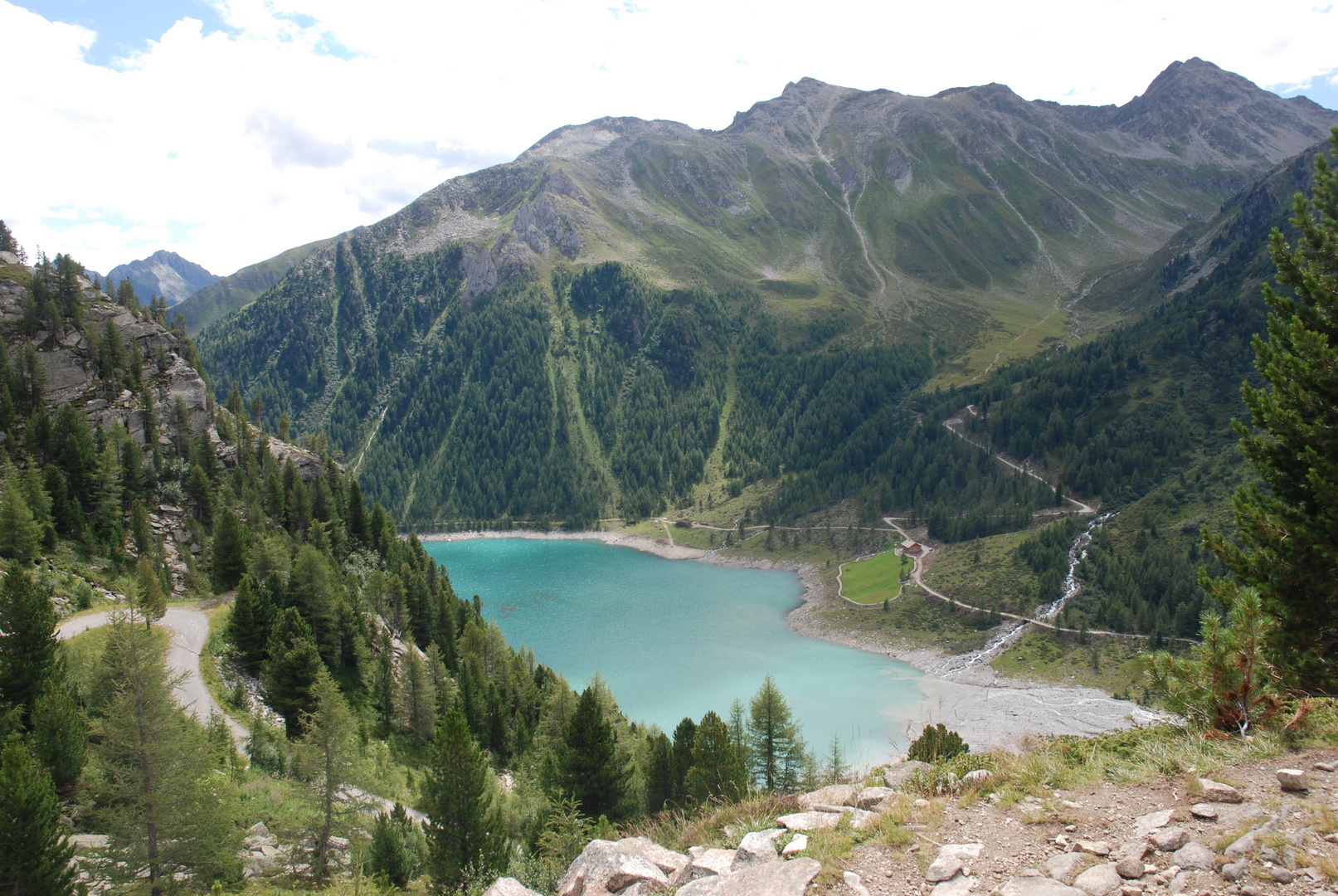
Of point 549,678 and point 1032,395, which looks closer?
point 549,678

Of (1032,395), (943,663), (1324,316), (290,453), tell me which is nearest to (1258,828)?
(1324,316)

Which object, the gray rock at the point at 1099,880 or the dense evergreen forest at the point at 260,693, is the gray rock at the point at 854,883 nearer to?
the gray rock at the point at 1099,880

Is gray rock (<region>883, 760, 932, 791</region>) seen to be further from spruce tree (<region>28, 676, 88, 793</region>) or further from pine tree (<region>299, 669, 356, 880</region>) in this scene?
spruce tree (<region>28, 676, 88, 793</region>)

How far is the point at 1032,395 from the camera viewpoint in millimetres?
133125

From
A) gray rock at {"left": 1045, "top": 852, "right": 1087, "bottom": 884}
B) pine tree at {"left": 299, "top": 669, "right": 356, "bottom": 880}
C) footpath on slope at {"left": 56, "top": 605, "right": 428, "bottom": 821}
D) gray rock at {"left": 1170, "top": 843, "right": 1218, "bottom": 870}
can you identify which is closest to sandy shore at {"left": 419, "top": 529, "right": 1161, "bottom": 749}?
footpath on slope at {"left": 56, "top": 605, "right": 428, "bottom": 821}

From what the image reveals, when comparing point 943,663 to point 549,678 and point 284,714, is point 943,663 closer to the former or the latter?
point 549,678

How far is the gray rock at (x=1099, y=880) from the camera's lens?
7047 mm

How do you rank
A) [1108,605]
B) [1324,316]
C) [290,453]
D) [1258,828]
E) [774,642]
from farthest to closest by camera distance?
[774,642] → [290,453] → [1108,605] → [1324,316] → [1258,828]

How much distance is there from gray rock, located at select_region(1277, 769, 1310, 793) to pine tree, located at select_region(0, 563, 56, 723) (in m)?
30.8

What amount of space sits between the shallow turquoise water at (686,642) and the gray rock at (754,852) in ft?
165

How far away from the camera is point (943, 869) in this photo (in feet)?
26.8

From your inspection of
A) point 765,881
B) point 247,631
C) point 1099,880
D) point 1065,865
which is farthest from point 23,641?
point 1099,880

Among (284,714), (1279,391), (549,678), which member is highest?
(1279,391)

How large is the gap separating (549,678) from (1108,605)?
6260 cm
